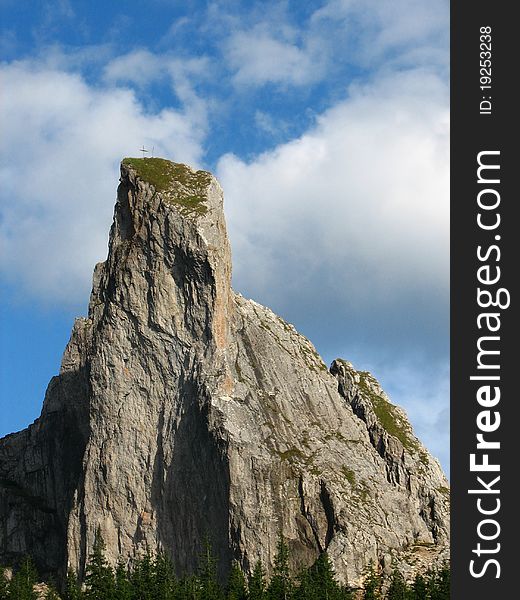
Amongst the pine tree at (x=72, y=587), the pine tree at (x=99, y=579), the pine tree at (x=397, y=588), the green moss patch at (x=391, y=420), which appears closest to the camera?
the pine tree at (x=397, y=588)

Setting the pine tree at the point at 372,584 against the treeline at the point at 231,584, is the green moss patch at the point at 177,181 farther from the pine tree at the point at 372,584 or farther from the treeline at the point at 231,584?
the pine tree at the point at 372,584

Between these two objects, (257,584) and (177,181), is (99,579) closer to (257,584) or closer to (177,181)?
(257,584)

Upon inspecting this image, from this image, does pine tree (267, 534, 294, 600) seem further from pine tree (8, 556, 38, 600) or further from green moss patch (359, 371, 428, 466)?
green moss patch (359, 371, 428, 466)

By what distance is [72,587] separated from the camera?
401 feet

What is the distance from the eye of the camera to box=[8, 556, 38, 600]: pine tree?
121875mm

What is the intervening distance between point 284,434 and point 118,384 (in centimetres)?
2206

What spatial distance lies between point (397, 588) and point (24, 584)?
147 feet

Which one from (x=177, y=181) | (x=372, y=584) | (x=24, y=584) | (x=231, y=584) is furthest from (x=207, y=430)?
(x=177, y=181)

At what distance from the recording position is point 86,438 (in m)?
148

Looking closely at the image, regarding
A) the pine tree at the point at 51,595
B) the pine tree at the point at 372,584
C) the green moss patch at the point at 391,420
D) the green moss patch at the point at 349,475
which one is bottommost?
the pine tree at the point at 51,595

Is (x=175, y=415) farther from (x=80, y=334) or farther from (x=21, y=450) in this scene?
(x=21, y=450)

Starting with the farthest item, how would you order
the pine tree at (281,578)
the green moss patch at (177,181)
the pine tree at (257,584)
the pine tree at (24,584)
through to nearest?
the green moss patch at (177,181), the pine tree at (24,584), the pine tree at (281,578), the pine tree at (257,584)

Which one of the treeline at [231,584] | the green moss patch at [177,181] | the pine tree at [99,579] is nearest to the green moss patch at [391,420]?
the treeline at [231,584]

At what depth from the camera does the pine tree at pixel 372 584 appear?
11114 cm
